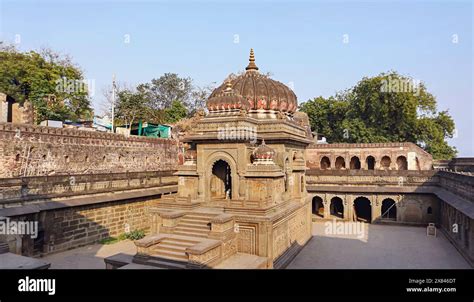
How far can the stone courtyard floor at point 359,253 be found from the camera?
48.8ft

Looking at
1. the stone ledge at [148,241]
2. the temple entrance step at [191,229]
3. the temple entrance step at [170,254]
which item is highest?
the temple entrance step at [191,229]

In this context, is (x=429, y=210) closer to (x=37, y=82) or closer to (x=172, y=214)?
(x=172, y=214)

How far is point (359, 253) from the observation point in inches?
659

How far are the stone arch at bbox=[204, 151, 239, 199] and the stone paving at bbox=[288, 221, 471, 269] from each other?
3.99 m

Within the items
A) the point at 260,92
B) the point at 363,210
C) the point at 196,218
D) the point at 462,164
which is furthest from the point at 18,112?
the point at 462,164

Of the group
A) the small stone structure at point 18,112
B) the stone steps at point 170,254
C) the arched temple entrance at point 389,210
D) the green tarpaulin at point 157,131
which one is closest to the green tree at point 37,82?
the small stone structure at point 18,112

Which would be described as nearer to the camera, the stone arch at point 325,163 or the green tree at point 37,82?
the green tree at point 37,82

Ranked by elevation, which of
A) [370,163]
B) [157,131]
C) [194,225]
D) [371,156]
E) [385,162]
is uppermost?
[157,131]

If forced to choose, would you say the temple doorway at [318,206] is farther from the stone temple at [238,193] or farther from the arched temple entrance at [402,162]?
the arched temple entrance at [402,162]

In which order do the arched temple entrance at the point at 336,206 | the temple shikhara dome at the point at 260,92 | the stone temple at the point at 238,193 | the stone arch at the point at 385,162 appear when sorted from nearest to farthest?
the stone temple at the point at 238,193 → the temple shikhara dome at the point at 260,92 → the arched temple entrance at the point at 336,206 → the stone arch at the point at 385,162

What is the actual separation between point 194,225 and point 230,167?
3.04 meters

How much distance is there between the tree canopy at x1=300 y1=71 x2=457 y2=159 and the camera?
40.9 m

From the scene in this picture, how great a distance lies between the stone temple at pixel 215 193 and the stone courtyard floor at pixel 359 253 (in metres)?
0.52
